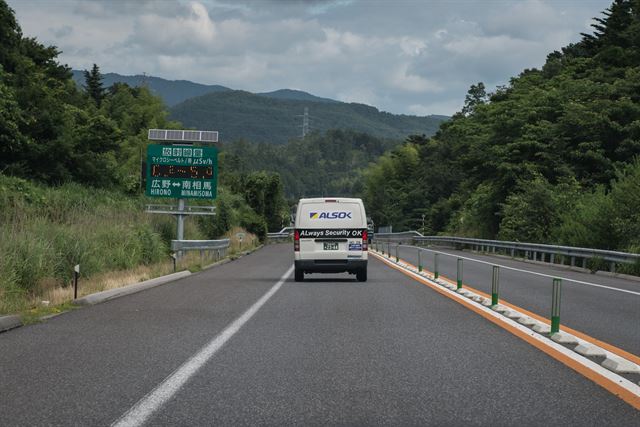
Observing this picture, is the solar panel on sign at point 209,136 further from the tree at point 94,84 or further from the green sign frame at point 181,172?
the tree at point 94,84

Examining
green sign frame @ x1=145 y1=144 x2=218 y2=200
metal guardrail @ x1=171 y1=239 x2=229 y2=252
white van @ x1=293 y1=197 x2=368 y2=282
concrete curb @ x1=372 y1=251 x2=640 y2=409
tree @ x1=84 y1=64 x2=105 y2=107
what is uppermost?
tree @ x1=84 y1=64 x2=105 y2=107

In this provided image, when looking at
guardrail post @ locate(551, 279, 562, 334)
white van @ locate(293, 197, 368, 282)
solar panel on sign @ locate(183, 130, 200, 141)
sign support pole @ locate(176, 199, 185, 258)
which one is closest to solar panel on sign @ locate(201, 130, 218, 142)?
solar panel on sign @ locate(183, 130, 200, 141)

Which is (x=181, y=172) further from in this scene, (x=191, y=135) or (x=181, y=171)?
(x=191, y=135)

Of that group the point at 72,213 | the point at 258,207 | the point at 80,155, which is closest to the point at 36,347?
the point at 72,213

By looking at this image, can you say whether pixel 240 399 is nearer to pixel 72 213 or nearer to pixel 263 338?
pixel 263 338

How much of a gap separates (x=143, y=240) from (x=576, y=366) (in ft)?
59.9

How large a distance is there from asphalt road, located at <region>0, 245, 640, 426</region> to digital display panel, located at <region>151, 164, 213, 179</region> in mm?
19237

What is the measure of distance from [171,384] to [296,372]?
119 cm

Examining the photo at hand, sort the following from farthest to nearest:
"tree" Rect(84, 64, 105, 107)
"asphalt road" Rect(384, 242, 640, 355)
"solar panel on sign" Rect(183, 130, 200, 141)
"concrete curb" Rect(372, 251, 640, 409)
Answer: "tree" Rect(84, 64, 105, 107), "solar panel on sign" Rect(183, 130, 200, 141), "asphalt road" Rect(384, 242, 640, 355), "concrete curb" Rect(372, 251, 640, 409)

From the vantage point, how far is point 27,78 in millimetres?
46156

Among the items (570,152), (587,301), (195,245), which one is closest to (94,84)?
(570,152)

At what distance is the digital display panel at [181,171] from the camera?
3191cm

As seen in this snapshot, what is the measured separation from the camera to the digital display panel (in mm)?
31908

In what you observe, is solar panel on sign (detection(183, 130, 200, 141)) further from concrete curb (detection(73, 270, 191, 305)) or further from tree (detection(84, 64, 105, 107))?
tree (detection(84, 64, 105, 107))
